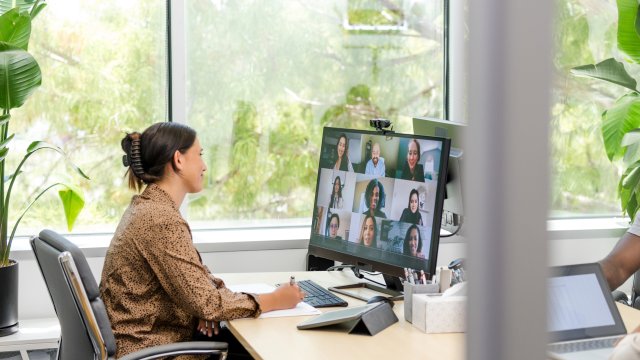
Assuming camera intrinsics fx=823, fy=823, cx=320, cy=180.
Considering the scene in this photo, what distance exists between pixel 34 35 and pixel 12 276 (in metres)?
1.17

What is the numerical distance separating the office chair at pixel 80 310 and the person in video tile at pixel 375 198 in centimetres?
60

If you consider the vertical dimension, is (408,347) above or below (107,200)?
below

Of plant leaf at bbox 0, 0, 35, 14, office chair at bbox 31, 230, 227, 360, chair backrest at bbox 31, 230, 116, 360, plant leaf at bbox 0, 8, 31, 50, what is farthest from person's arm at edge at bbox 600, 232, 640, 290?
plant leaf at bbox 0, 0, 35, 14

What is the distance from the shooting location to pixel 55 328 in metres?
3.36

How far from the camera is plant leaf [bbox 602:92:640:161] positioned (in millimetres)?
3920

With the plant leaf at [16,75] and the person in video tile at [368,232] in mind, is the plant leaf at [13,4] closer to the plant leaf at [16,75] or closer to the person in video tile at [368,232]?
the plant leaf at [16,75]

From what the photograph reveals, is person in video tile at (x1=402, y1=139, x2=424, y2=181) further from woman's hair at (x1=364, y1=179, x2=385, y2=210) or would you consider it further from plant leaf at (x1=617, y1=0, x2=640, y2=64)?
plant leaf at (x1=617, y1=0, x2=640, y2=64)

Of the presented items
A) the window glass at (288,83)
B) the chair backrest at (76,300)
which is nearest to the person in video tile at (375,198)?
the chair backrest at (76,300)

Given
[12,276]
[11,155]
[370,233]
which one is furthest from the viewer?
[11,155]

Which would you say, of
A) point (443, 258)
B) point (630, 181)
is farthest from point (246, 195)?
point (630, 181)

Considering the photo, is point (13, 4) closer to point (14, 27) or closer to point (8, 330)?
point (14, 27)

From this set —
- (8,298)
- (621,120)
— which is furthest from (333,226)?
(621,120)

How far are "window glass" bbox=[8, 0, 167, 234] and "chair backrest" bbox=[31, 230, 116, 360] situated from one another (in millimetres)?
1680

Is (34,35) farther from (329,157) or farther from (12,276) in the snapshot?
(329,157)
